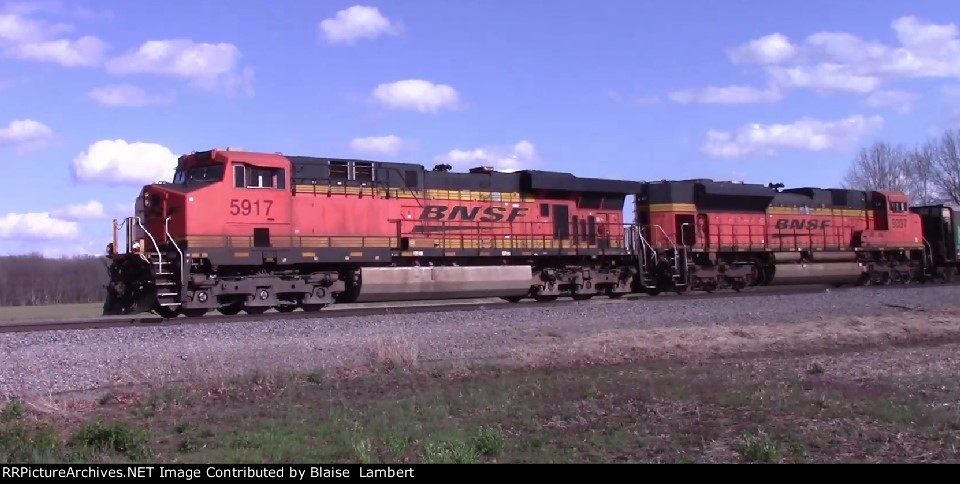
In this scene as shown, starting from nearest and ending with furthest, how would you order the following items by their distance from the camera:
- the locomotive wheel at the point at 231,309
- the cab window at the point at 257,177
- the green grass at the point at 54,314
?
1. the cab window at the point at 257,177
2. the locomotive wheel at the point at 231,309
3. the green grass at the point at 54,314

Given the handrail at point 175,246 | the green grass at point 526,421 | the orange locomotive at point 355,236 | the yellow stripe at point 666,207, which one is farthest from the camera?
the yellow stripe at point 666,207

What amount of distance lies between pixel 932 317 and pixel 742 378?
32.0ft

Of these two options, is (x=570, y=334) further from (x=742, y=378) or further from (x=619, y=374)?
(x=742, y=378)

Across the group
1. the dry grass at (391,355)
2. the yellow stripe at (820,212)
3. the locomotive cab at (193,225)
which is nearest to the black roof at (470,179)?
the locomotive cab at (193,225)

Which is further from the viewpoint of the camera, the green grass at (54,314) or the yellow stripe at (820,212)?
the green grass at (54,314)

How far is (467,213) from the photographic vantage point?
21141mm

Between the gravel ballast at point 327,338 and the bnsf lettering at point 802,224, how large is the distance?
841 centimetres

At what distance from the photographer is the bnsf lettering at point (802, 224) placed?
91.0 ft

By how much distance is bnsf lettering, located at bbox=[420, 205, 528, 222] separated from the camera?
67.1 feet

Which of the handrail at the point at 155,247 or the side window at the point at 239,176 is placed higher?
the side window at the point at 239,176

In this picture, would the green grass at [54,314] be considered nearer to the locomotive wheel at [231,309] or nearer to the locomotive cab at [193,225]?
the locomotive wheel at [231,309]

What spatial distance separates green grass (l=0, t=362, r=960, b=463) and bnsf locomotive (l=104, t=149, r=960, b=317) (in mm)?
7985

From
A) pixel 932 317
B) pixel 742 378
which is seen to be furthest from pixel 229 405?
pixel 932 317

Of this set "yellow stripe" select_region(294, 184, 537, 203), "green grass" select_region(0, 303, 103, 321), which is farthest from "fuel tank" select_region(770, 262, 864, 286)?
"green grass" select_region(0, 303, 103, 321)
